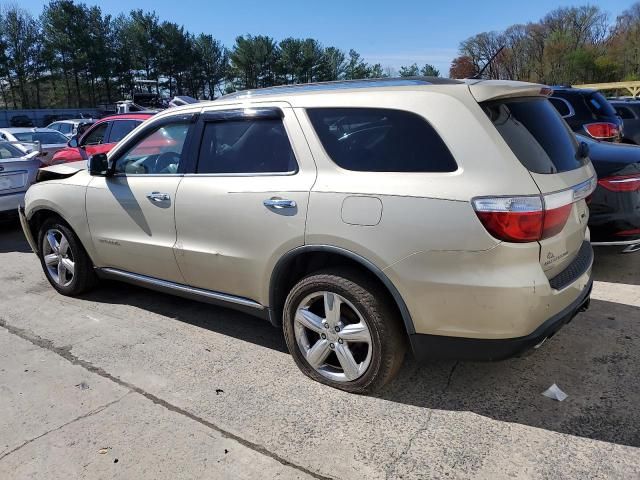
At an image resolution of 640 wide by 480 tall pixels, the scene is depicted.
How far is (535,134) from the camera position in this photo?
2.88 m

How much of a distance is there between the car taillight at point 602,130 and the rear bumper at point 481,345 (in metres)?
5.19

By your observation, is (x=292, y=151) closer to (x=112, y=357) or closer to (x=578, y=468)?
(x=112, y=357)

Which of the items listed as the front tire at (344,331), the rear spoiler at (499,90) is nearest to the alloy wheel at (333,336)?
the front tire at (344,331)

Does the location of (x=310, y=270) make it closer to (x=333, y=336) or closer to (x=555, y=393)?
(x=333, y=336)

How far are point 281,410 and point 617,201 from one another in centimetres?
336

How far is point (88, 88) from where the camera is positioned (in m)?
63.5

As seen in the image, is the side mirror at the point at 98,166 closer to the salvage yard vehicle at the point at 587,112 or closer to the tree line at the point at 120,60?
the salvage yard vehicle at the point at 587,112

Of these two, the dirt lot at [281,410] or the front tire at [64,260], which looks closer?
the dirt lot at [281,410]

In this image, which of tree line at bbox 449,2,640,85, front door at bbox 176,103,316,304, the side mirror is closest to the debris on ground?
front door at bbox 176,103,316,304

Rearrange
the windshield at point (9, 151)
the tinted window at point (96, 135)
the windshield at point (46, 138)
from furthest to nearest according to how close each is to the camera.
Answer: the windshield at point (46, 138) → the tinted window at point (96, 135) → the windshield at point (9, 151)

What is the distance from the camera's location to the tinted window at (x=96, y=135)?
33.7 feet

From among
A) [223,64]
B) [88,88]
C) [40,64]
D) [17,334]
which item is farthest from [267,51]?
[17,334]

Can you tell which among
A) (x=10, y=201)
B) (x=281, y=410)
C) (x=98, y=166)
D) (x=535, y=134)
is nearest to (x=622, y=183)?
(x=535, y=134)

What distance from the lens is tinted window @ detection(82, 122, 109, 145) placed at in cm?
1029
